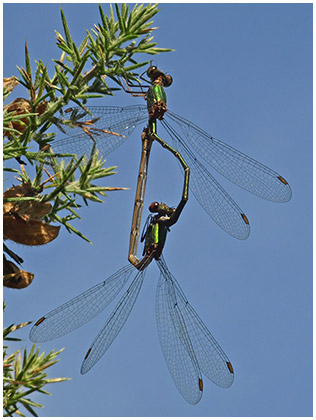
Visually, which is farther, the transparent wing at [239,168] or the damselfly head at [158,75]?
the transparent wing at [239,168]

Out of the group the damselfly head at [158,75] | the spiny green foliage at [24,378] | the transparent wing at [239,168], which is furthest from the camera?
the transparent wing at [239,168]

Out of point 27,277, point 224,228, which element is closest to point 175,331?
point 224,228

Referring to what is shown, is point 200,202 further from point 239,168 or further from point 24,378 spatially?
point 24,378

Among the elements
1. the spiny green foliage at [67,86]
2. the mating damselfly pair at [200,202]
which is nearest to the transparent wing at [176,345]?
the mating damselfly pair at [200,202]

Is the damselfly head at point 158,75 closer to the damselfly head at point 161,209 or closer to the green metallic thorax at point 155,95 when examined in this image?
the green metallic thorax at point 155,95

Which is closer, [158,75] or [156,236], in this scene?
[156,236]

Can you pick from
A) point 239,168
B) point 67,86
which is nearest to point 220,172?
point 239,168

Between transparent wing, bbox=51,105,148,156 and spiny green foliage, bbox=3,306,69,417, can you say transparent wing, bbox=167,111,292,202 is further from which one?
spiny green foliage, bbox=3,306,69,417
